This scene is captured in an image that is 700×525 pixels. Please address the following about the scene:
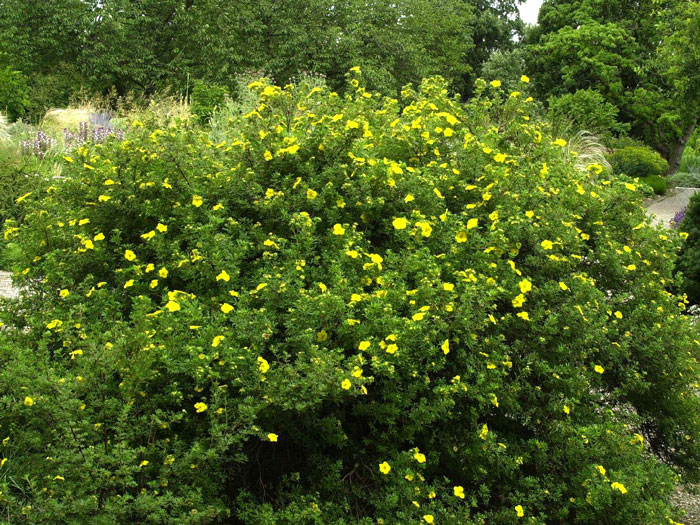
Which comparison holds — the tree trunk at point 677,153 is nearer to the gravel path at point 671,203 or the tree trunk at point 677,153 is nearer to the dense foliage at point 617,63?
the dense foliage at point 617,63

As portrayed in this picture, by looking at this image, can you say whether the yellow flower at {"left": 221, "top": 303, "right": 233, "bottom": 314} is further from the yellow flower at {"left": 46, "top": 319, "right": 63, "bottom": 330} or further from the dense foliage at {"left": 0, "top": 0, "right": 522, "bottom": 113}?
the dense foliage at {"left": 0, "top": 0, "right": 522, "bottom": 113}

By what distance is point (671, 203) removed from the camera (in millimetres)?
15445

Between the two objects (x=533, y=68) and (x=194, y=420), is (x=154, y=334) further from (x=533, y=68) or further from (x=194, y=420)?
(x=533, y=68)

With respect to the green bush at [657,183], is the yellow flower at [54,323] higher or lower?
lower

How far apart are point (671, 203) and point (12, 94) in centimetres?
1704

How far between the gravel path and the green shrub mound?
36.2ft

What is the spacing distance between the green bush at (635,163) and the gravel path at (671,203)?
78 cm

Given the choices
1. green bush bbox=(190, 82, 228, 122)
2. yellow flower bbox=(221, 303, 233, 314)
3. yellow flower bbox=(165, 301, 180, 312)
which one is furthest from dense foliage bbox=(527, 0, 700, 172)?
yellow flower bbox=(165, 301, 180, 312)

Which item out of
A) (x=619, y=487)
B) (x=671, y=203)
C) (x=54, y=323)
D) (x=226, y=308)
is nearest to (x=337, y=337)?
(x=226, y=308)

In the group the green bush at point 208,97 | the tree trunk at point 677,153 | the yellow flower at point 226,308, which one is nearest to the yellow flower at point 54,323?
the yellow flower at point 226,308

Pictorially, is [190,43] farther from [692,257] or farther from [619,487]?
[619,487]

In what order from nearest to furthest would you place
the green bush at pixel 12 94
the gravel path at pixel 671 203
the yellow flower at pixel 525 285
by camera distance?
the yellow flower at pixel 525 285, the gravel path at pixel 671 203, the green bush at pixel 12 94

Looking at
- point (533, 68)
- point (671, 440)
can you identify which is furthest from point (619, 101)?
point (671, 440)

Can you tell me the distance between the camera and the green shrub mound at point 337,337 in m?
2.23
